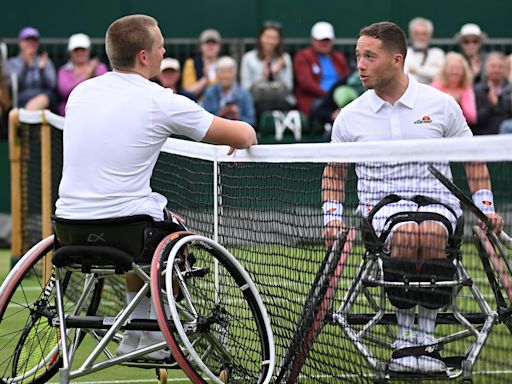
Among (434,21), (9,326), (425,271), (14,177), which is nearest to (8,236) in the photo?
(14,177)

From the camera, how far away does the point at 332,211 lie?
20.1 feet

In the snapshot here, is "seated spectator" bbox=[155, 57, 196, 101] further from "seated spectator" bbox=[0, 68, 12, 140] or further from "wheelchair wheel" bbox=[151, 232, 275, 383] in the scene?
"wheelchair wheel" bbox=[151, 232, 275, 383]

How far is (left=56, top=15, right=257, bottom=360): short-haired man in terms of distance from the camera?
550cm

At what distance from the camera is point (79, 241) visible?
17.9ft

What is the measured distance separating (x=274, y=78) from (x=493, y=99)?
2.54m

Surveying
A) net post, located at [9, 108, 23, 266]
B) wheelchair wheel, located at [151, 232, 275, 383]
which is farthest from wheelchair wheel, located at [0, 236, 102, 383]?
net post, located at [9, 108, 23, 266]

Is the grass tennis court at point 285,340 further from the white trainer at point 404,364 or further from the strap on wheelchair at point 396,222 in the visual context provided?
the white trainer at point 404,364

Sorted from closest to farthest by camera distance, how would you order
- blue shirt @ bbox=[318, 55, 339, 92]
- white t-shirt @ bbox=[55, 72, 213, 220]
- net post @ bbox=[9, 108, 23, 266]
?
white t-shirt @ bbox=[55, 72, 213, 220]
net post @ bbox=[9, 108, 23, 266]
blue shirt @ bbox=[318, 55, 339, 92]

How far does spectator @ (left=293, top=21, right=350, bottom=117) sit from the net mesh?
7.59 meters

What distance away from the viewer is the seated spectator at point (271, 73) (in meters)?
15.1

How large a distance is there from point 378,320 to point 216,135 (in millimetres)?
1112

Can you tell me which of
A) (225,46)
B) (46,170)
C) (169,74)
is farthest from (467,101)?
(46,170)

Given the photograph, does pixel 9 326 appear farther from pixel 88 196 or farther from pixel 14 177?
pixel 14 177

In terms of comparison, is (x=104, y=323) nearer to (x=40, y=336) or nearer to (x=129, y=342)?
(x=129, y=342)
